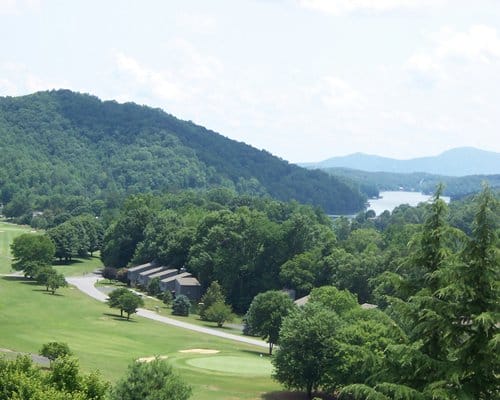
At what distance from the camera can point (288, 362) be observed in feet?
151

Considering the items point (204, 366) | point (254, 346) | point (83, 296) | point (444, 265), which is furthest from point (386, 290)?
point (444, 265)

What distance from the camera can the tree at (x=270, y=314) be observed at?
218ft

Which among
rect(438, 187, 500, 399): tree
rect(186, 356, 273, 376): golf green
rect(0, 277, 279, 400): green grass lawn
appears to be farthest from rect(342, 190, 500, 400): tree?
rect(186, 356, 273, 376): golf green

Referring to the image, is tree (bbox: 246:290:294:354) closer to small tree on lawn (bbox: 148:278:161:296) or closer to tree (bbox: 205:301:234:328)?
tree (bbox: 205:301:234:328)

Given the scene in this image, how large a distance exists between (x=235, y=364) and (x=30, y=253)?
4862 centimetres

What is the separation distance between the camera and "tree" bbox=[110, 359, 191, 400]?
103 feet

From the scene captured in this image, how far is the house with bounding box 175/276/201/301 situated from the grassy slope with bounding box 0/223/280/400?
1337 cm

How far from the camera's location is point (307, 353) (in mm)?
46219

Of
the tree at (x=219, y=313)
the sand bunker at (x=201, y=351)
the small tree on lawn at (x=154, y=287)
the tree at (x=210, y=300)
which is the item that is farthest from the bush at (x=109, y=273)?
the sand bunker at (x=201, y=351)

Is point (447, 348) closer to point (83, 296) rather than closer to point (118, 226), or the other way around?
point (83, 296)

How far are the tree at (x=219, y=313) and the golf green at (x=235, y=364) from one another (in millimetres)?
22839

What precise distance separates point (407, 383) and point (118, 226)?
112 m

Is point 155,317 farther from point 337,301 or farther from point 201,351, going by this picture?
point 337,301

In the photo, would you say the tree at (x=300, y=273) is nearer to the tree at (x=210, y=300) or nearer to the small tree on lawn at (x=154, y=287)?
the tree at (x=210, y=300)
